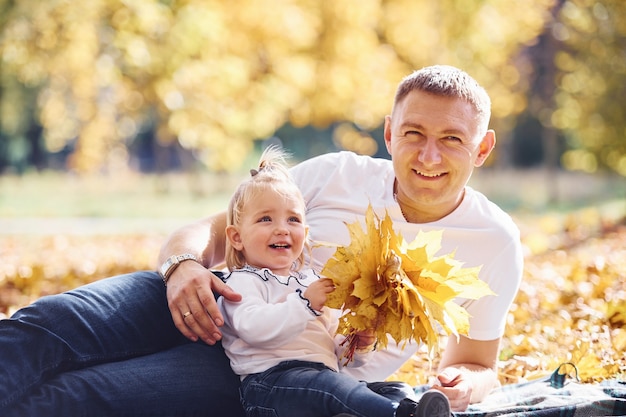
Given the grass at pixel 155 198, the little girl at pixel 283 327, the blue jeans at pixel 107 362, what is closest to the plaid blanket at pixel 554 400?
the little girl at pixel 283 327

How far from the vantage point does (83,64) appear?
10297 millimetres

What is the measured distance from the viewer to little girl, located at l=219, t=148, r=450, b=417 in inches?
96.0

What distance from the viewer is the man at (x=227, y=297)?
2.68 meters

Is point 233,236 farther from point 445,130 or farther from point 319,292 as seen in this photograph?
point 445,130

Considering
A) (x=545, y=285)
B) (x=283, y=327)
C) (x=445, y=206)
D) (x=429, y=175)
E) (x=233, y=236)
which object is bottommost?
(x=545, y=285)

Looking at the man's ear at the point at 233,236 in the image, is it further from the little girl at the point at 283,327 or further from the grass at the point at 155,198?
the grass at the point at 155,198

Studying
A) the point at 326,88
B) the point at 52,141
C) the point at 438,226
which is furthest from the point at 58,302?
the point at 52,141

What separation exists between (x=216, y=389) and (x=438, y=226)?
3.45 ft

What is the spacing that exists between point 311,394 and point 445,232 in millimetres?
958

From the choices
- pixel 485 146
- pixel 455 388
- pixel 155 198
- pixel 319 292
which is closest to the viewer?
pixel 319 292

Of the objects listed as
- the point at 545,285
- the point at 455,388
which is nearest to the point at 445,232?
the point at 455,388

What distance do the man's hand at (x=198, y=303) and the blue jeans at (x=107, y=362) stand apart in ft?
0.32

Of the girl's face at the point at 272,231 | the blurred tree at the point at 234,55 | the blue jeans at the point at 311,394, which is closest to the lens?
the blue jeans at the point at 311,394

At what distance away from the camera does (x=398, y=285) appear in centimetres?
244
